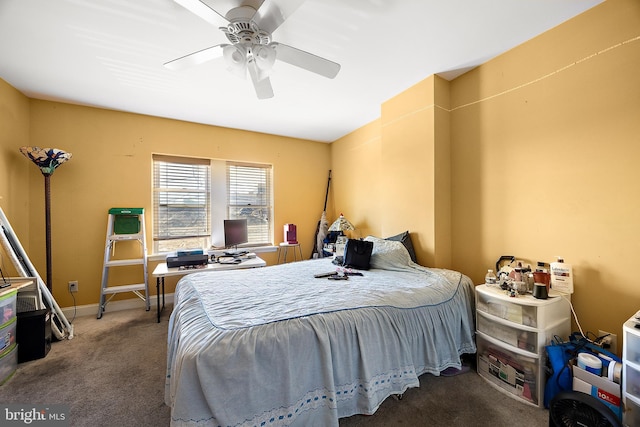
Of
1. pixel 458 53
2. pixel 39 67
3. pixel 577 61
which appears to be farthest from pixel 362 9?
pixel 39 67

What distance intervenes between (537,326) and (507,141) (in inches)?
57.7

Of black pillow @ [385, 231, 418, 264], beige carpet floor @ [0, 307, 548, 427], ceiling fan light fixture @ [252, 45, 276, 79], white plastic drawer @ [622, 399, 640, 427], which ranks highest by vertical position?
ceiling fan light fixture @ [252, 45, 276, 79]

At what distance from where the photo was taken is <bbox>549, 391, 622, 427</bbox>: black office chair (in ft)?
3.83

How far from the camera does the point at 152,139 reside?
11.3 ft

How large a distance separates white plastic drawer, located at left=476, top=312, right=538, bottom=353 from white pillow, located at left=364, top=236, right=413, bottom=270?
74 cm

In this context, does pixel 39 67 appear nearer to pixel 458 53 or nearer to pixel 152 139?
pixel 152 139

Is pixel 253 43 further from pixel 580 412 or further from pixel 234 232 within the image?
pixel 580 412

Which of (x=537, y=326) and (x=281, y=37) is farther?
(x=281, y=37)

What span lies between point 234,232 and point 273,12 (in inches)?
110

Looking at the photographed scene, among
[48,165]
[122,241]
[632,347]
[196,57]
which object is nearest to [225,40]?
[196,57]

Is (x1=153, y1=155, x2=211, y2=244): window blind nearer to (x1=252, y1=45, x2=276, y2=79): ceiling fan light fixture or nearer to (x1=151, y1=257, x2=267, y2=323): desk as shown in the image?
(x1=151, y1=257, x2=267, y2=323): desk

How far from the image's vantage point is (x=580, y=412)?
124cm

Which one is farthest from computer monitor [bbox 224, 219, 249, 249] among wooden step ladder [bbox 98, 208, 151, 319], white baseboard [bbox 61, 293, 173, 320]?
white baseboard [bbox 61, 293, 173, 320]

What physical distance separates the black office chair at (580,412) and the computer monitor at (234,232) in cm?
339
